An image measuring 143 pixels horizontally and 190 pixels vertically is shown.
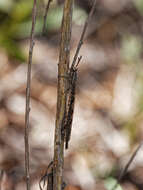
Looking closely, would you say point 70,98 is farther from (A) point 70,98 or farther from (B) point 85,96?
(B) point 85,96

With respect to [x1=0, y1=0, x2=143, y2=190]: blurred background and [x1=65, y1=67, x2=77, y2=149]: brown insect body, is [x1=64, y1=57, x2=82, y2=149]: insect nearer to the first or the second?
[x1=65, y1=67, x2=77, y2=149]: brown insect body

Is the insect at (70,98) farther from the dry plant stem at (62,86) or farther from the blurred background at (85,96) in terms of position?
the blurred background at (85,96)

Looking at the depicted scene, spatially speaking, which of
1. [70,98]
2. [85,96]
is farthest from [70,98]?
[85,96]

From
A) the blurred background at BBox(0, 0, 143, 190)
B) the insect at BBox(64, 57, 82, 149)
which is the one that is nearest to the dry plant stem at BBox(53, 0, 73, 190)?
the insect at BBox(64, 57, 82, 149)

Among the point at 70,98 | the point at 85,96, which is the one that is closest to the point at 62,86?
the point at 70,98

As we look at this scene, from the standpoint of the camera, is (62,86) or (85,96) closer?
(62,86)

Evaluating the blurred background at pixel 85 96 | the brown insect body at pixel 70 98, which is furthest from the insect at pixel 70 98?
the blurred background at pixel 85 96

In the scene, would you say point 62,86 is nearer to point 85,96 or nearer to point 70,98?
point 70,98

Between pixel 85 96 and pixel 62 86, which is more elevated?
pixel 85 96
